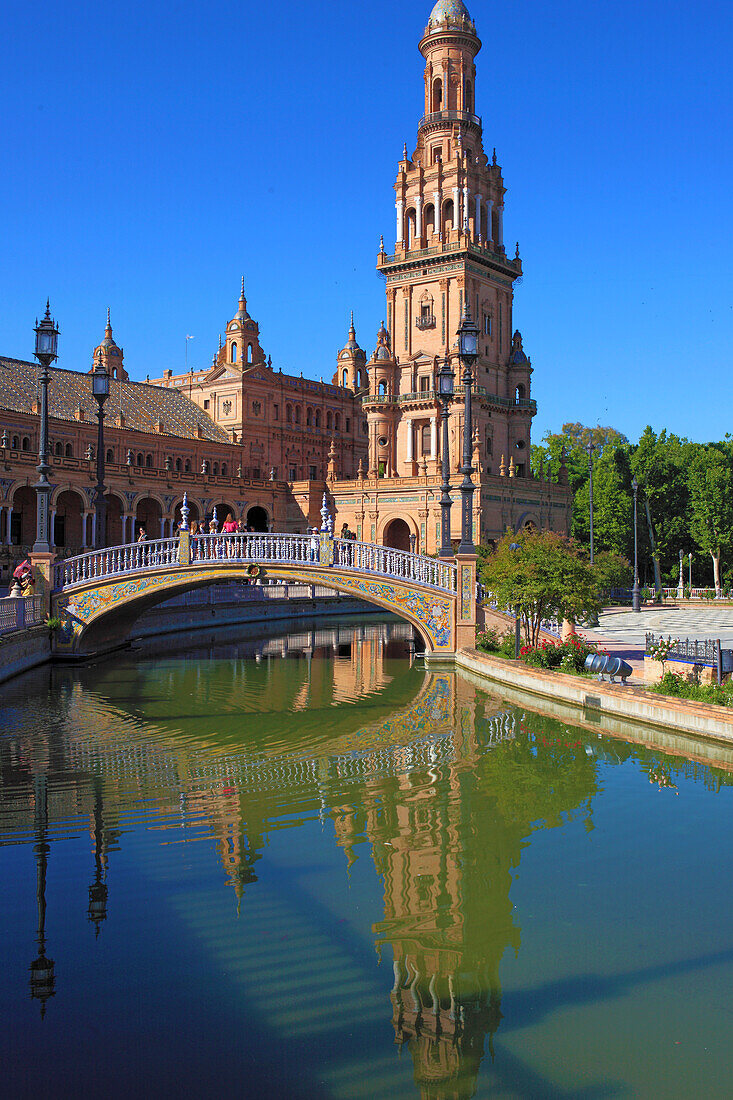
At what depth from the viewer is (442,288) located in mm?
61219

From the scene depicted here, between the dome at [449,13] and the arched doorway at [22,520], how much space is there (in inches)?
1649

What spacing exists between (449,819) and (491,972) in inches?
159

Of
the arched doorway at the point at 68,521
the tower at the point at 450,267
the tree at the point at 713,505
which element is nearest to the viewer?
the arched doorway at the point at 68,521

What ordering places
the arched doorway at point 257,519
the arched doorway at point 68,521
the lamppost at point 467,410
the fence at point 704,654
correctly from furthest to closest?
the arched doorway at point 257,519
the arched doorway at point 68,521
the lamppost at point 467,410
the fence at point 704,654

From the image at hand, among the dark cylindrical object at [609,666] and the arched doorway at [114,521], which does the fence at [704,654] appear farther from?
the arched doorway at [114,521]

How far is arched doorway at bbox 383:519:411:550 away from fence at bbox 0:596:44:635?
38405mm

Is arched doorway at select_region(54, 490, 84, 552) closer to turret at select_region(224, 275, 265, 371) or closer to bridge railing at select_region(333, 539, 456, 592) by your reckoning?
turret at select_region(224, 275, 265, 371)

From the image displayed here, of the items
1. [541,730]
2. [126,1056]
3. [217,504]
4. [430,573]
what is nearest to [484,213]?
[217,504]

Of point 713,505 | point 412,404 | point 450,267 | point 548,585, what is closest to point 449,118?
point 450,267

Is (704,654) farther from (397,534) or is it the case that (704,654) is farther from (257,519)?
(257,519)

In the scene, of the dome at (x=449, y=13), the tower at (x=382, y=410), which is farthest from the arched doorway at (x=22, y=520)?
the dome at (x=449, y=13)

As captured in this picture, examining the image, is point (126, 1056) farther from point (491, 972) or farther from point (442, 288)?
point (442, 288)

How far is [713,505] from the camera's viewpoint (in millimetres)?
66375

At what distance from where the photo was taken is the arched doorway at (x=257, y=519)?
2579 inches
